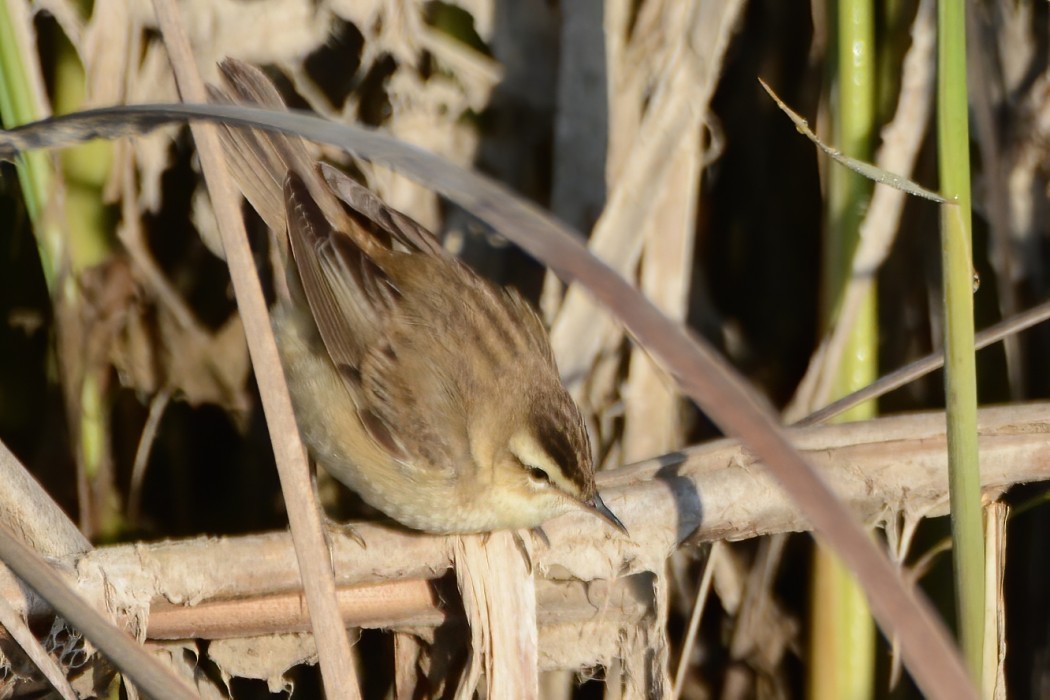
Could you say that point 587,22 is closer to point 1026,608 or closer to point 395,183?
point 395,183

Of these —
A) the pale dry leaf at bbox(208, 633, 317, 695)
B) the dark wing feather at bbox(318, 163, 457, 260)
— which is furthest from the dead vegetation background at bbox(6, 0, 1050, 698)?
the pale dry leaf at bbox(208, 633, 317, 695)

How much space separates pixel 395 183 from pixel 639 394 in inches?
30.1

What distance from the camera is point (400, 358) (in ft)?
7.63

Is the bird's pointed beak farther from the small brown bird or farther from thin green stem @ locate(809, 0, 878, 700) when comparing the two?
thin green stem @ locate(809, 0, 878, 700)

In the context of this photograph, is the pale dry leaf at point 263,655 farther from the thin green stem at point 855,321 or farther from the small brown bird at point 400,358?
the thin green stem at point 855,321

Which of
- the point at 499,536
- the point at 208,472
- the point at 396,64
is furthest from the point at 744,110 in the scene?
the point at 208,472

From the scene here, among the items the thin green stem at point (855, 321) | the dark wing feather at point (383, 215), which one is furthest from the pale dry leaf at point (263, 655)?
the thin green stem at point (855, 321)

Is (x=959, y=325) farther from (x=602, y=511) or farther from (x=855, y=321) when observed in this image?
(x=855, y=321)

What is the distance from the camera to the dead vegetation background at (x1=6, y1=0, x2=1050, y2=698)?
8.03 feet

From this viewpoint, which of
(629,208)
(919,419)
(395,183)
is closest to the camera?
(919,419)

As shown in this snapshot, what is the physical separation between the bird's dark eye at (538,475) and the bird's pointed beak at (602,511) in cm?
14

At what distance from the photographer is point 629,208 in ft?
8.14

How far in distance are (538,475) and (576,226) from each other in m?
0.77

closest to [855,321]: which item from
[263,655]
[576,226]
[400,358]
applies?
[576,226]
